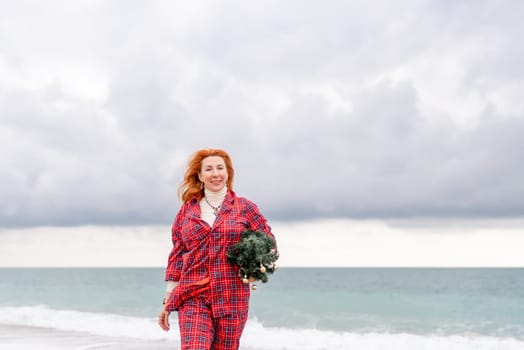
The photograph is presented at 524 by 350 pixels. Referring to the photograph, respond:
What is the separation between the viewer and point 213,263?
3.36 m

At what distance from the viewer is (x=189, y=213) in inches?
138

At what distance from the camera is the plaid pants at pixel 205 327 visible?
325cm

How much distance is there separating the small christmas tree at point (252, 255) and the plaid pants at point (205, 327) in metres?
0.24

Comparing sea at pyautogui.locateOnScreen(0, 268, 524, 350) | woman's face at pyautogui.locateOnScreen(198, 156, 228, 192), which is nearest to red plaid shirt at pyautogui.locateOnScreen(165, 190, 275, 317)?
woman's face at pyautogui.locateOnScreen(198, 156, 228, 192)

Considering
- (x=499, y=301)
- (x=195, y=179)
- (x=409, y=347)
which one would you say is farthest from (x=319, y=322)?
(x=195, y=179)

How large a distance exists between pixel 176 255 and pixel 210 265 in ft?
0.87

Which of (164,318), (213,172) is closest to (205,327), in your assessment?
(164,318)

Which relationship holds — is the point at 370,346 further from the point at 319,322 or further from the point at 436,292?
the point at 436,292

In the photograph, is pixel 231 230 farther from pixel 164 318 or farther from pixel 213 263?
pixel 164 318

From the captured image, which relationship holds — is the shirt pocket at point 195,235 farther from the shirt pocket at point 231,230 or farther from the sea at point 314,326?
the sea at point 314,326

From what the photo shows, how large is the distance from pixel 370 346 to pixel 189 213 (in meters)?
7.87

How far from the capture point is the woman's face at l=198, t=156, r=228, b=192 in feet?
11.5

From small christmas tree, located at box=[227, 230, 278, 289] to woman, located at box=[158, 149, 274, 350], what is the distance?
51mm

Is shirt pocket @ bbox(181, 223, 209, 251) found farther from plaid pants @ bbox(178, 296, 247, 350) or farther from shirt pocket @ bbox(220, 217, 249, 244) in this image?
plaid pants @ bbox(178, 296, 247, 350)
